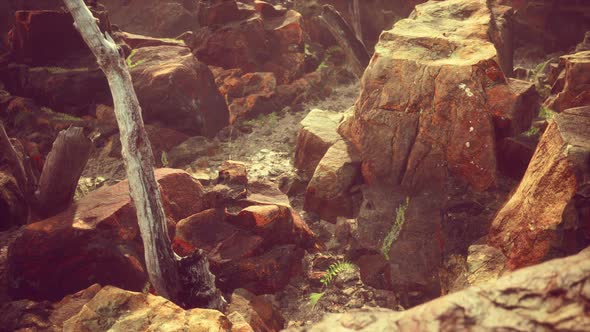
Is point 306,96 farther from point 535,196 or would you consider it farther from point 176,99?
point 535,196

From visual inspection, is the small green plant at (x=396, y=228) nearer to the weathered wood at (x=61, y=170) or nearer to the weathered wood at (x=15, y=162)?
the weathered wood at (x=61, y=170)

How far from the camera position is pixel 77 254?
6211 mm

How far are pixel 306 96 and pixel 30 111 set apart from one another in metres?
7.94

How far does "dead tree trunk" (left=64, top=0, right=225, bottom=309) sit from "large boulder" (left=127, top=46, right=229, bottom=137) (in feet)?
17.0

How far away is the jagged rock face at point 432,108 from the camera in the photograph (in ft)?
22.1

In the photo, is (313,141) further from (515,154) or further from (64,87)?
(64,87)

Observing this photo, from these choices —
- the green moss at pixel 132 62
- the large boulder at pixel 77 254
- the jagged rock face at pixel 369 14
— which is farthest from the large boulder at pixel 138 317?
the jagged rock face at pixel 369 14

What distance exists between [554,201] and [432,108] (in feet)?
9.52

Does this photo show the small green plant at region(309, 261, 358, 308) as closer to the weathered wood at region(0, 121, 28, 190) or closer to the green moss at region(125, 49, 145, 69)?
the weathered wood at region(0, 121, 28, 190)

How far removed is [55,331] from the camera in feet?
16.3

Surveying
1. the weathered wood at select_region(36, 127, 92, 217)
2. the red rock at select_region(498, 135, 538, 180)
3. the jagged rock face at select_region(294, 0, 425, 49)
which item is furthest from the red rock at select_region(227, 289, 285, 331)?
the jagged rock face at select_region(294, 0, 425, 49)

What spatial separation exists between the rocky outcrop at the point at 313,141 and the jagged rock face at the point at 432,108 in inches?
26.3

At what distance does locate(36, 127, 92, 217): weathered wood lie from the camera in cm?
720

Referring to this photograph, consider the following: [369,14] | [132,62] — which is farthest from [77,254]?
[369,14]
